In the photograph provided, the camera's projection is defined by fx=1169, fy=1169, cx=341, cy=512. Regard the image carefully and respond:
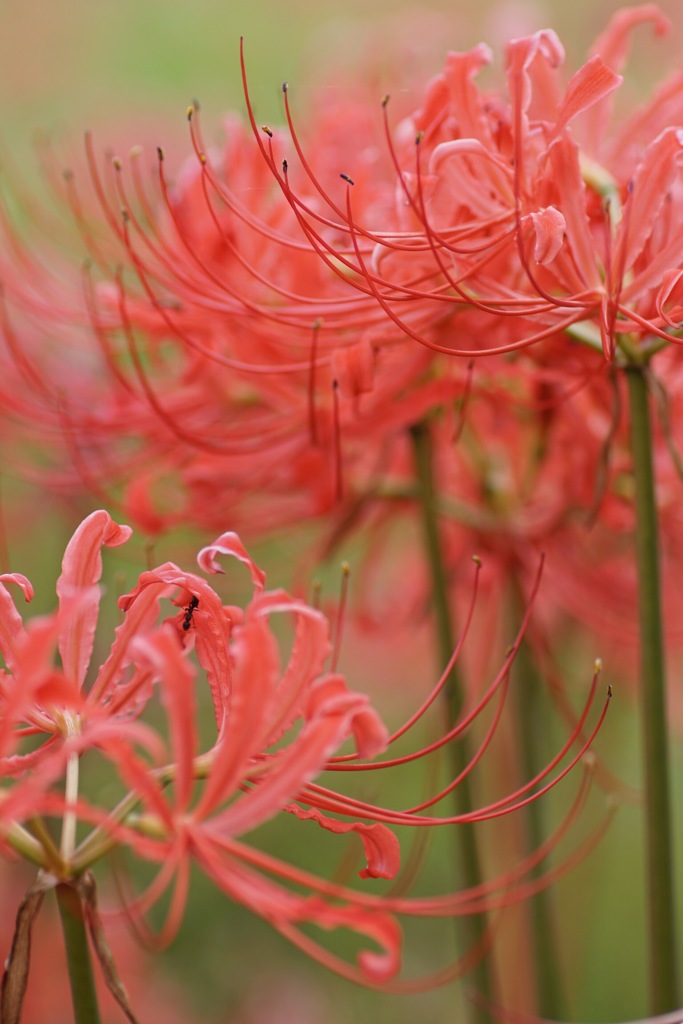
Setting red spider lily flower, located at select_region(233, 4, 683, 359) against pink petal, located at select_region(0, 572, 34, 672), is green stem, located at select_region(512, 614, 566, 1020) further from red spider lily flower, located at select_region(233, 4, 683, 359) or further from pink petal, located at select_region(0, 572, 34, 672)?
pink petal, located at select_region(0, 572, 34, 672)

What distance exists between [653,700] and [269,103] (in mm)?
1128

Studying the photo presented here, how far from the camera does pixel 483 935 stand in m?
0.71

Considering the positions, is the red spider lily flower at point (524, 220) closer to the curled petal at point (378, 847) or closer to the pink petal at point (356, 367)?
the pink petal at point (356, 367)

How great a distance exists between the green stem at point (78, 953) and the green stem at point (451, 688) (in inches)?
11.9

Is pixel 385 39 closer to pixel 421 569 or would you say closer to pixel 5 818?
pixel 421 569

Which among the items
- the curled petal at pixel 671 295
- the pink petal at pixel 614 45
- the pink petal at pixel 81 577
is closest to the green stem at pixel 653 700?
the curled petal at pixel 671 295

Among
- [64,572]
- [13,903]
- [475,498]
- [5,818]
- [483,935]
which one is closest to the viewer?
[5,818]

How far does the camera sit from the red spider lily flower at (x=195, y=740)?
14.9 inches

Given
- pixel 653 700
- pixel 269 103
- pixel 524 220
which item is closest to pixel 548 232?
pixel 524 220

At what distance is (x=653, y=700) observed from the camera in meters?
0.59

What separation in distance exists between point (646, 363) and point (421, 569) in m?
0.48

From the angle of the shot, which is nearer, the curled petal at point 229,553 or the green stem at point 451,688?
the curled petal at point 229,553

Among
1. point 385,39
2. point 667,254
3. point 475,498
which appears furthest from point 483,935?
point 385,39

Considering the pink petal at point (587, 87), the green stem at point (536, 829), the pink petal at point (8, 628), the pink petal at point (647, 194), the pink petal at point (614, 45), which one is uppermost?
the pink petal at point (614, 45)
